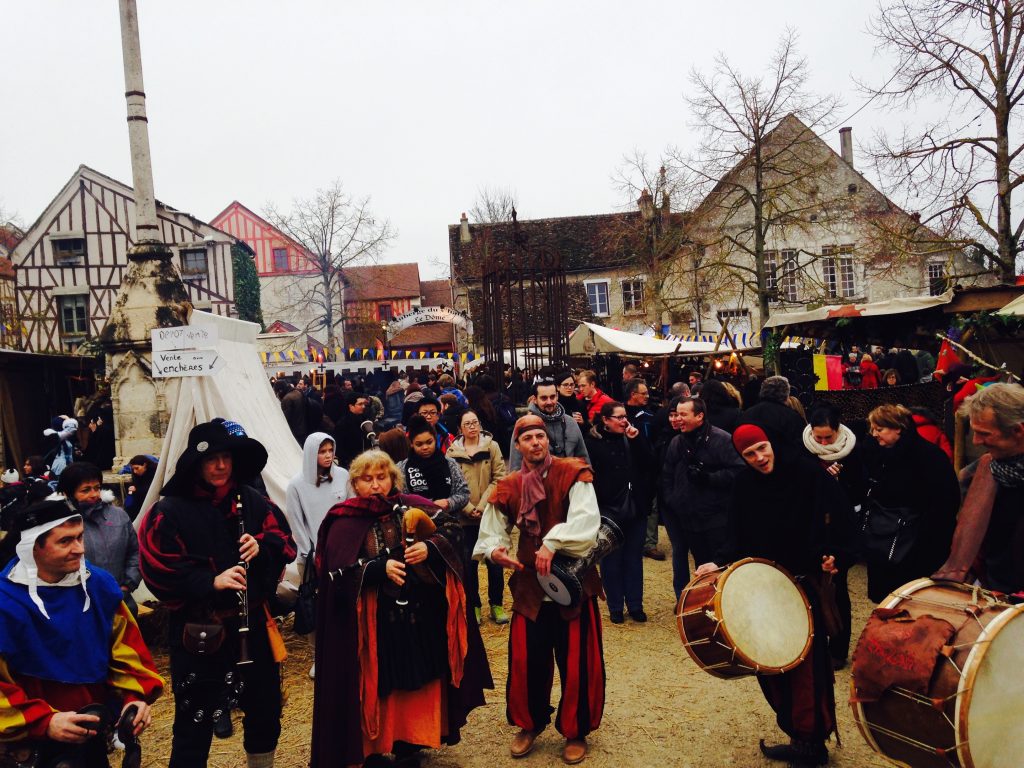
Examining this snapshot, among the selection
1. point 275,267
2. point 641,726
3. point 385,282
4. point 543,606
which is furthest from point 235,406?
point 385,282

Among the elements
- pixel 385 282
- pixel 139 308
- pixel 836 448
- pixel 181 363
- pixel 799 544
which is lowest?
pixel 799 544

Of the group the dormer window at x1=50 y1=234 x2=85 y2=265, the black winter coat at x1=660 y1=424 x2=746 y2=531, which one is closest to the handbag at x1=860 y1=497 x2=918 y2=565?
the black winter coat at x1=660 y1=424 x2=746 y2=531

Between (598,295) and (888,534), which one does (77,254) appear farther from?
(888,534)

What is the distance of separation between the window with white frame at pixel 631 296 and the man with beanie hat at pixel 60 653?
1225 inches

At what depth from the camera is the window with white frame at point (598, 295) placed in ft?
112

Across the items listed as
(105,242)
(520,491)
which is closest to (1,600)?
(520,491)

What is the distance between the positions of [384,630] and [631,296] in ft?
101

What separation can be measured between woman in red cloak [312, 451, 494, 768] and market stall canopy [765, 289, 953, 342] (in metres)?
6.27

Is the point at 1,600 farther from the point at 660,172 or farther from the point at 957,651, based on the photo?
the point at 660,172

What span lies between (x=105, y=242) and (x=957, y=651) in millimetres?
31408

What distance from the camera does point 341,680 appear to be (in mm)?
3691

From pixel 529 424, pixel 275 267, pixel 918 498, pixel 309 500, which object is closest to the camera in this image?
pixel 529 424

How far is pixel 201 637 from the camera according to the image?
326 cm

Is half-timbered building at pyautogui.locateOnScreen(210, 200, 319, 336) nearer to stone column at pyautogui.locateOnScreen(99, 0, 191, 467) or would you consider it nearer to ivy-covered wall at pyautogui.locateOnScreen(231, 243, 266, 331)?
ivy-covered wall at pyautogui.locateOnScreen(231, 243, 266, 331)
